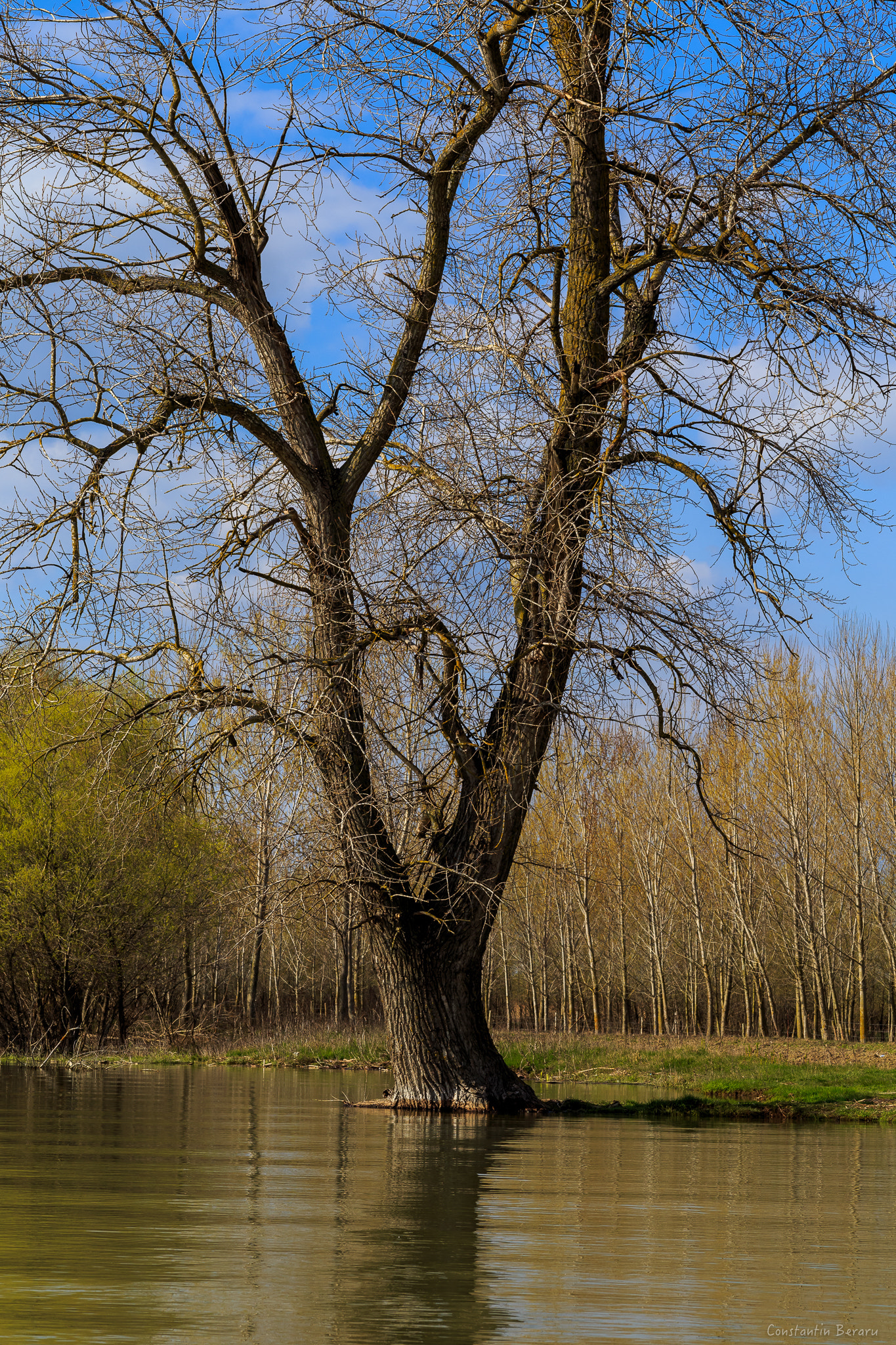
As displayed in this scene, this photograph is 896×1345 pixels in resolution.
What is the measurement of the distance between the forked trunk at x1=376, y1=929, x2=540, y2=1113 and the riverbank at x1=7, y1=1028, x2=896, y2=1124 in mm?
1010

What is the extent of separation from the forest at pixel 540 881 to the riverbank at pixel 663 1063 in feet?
6.59

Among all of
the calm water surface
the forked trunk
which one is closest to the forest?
the forked trunk

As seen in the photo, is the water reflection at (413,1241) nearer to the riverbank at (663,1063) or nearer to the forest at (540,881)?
the forest at (540,881)

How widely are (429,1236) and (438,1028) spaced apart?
725 centimetres

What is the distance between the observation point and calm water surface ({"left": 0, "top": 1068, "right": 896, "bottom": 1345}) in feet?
12.1

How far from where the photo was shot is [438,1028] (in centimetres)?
1231

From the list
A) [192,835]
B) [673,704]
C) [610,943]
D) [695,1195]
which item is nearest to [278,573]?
[673,704]

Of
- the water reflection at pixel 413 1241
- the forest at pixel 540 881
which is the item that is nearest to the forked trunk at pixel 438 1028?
the forest at pixel 540 881

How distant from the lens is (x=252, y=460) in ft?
43.1

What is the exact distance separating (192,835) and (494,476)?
54.6 feet

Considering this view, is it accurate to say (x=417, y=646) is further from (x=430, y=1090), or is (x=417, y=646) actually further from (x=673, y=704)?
(x=430, y=1090)

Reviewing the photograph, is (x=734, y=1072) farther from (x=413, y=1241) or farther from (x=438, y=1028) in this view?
(x=413, y=1241)

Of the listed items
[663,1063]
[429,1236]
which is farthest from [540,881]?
[429,1236]

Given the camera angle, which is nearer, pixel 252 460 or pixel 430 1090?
pixel 430 1090
